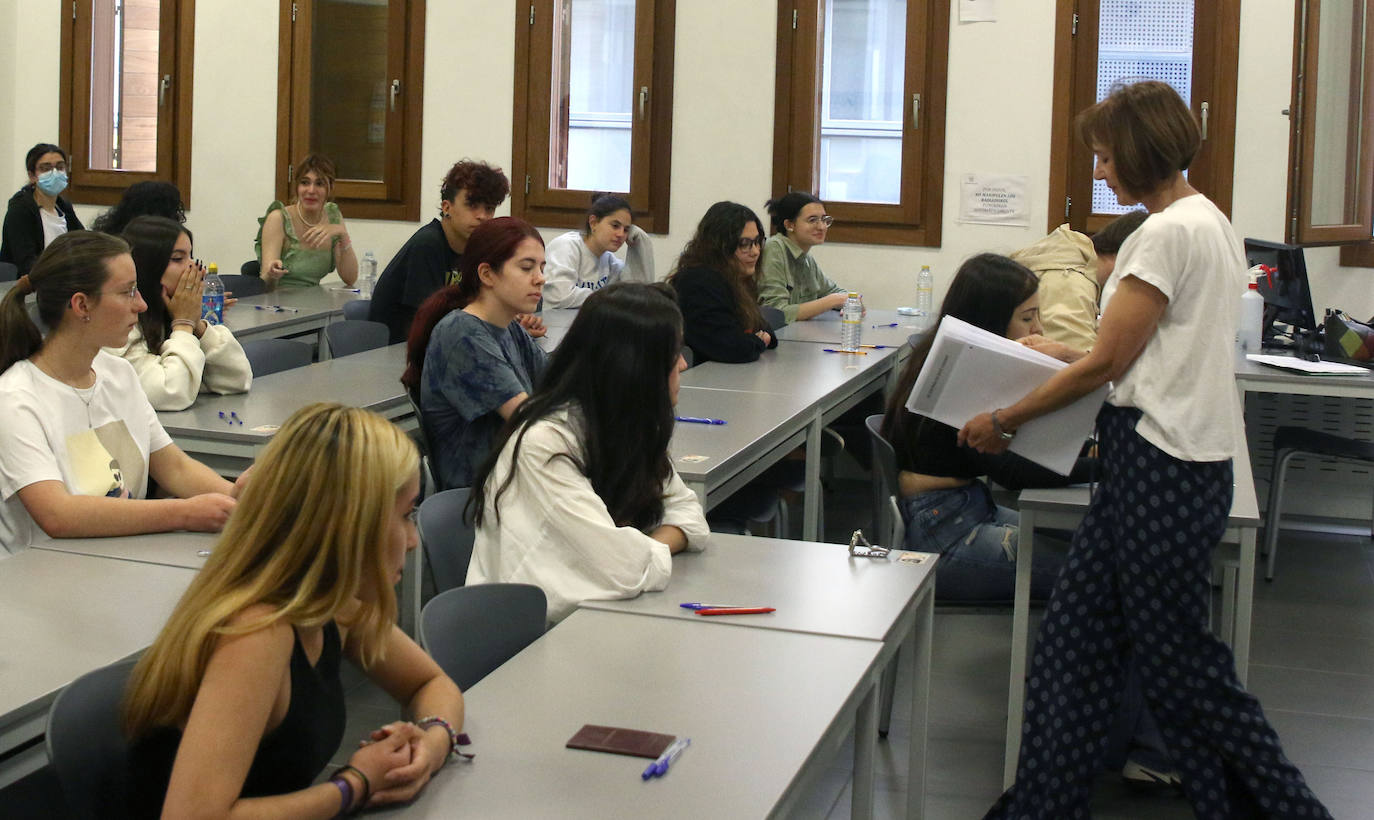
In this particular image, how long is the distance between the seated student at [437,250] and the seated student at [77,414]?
2.36 metres

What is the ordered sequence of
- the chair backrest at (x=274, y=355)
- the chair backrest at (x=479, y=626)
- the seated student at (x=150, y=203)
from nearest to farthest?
1. the chair backrest at (x=479, y=626)
2. the chair backrest at (x=274, y=355)
3. the seated student at (x=150, y=203)

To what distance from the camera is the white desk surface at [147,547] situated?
238 cm

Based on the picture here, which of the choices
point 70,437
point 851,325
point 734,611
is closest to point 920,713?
point 734,611

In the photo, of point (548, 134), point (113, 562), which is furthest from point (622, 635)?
point (548, 134)

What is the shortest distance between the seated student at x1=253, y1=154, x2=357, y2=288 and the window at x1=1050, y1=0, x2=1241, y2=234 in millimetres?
3512

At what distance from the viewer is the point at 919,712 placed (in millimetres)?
2506

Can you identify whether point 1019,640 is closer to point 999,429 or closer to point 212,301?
point 999,429

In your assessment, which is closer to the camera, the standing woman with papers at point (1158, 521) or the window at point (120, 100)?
the standing woman with papers at point (1158, 521)

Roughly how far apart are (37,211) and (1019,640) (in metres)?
5.92

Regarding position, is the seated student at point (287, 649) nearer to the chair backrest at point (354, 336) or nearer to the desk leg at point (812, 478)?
the desk leg at point (812, 478)

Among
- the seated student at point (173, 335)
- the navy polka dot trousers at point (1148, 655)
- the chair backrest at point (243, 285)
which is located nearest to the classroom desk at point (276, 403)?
the seated student at point (173, 335)

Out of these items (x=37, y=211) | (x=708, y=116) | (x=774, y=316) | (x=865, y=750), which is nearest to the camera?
(x=865, y=750)

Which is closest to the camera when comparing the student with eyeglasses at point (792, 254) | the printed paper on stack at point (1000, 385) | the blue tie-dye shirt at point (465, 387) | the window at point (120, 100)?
the printed paper on stack at point (1000, 385)

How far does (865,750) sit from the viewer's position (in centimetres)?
217
